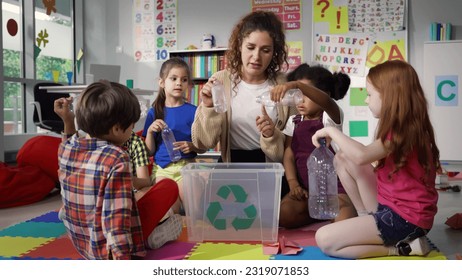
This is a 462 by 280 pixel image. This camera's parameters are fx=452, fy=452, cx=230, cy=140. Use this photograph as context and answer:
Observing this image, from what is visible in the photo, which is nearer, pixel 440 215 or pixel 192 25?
pixel 440 215

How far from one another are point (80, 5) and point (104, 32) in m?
0.39

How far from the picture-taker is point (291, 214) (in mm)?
1585

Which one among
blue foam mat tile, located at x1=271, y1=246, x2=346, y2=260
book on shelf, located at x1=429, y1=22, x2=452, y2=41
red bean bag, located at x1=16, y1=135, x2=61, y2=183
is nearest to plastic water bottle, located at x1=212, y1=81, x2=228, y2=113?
blue foam mat tile, located at x1=271, y1=246, x2=346, y2=260

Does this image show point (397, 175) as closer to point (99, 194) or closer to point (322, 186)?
point (322, 186)

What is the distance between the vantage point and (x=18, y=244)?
4.67ft

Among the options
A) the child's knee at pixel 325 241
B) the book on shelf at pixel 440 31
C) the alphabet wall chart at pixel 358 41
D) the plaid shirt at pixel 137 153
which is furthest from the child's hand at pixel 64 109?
the book on shelf at pixel 440 31

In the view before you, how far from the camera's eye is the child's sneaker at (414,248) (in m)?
1.24

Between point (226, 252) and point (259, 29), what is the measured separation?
2.67 ft

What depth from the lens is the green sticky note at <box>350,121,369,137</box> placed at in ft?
13.7

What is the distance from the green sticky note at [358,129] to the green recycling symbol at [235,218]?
119 inches

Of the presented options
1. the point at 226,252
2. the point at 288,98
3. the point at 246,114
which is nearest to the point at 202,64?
the point at 246,114
